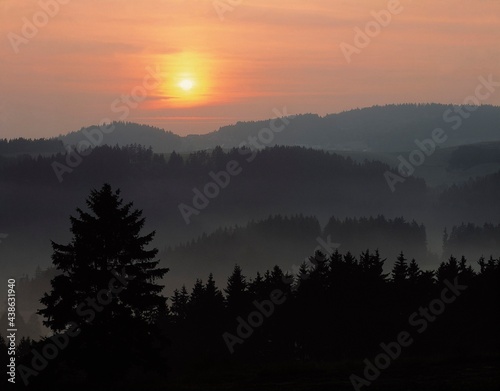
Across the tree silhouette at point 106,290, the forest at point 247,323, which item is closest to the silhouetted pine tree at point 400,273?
the forest at point 247,323

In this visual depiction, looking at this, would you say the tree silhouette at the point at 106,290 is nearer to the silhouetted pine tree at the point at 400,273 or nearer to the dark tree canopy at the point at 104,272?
the dark tree canopy at the point at 104,272

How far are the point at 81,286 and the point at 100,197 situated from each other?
4.44 meters

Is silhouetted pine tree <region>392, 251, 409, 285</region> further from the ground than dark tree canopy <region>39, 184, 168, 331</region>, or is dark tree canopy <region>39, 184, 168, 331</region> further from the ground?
silhouetted pine tree <region>392, 251, 409, 285</region>

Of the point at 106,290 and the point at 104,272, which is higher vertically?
the point at 104,272

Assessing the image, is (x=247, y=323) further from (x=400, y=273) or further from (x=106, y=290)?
(x=106, y=290)

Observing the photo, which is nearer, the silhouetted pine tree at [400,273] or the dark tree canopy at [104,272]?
the dark tree canopy at [104,272]

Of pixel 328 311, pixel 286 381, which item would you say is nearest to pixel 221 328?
pixel 328 311

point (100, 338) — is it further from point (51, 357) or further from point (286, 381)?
point (286, 381)

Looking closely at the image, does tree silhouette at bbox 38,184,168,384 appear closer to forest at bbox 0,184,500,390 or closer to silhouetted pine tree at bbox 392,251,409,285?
forest at bbox 0,184,500,390

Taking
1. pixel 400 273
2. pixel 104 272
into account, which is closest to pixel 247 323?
pixel 400 273

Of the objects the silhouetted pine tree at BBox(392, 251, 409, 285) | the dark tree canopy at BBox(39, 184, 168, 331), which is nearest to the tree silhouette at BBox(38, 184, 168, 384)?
the dark tree canopy at BBox(39, 184, 168, 331)

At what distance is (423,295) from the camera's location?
77188mm

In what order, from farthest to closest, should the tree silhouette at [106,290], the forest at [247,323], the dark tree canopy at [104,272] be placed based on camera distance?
the dark tree canopy at [104,272] < the tree silhouette at [106,290] < the forest at [247,323]

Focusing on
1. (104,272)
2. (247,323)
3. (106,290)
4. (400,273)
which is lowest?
(106,290)
